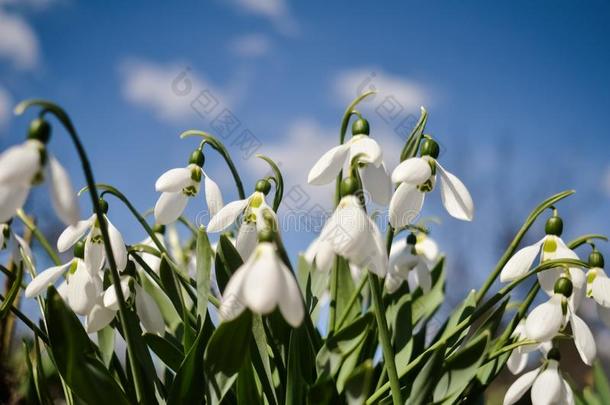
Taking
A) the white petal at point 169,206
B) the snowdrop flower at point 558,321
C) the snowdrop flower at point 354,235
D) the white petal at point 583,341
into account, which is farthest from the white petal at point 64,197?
the white petal at point 583,341

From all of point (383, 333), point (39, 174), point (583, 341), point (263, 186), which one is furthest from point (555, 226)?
point (39, 174)

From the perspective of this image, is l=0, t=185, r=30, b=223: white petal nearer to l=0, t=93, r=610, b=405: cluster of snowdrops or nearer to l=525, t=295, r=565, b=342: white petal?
l=0, t=93, r=610, b=405: cluster of snowdrops

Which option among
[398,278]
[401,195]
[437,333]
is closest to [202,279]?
[401,195]

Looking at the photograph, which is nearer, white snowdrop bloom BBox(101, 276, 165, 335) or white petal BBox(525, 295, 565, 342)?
white petal BBox(525, 295, 565, 342)

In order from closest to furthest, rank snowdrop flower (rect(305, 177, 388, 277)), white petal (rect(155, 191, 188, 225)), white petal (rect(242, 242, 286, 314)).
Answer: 1. white petal (rect(242, 242, 286, 314))
2. snowdrop flower (rect(305, 177, 388, 277))
3. white petal (rect(155, 191, 188, 225))

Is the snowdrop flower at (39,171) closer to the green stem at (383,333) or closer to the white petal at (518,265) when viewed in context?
the green stem at (383,333)

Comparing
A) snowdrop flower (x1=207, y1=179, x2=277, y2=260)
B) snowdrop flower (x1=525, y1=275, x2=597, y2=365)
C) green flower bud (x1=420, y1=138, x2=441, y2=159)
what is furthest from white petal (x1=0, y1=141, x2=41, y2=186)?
snowdrop flower (x1=525, y1=275, x2=597, y2=365)
